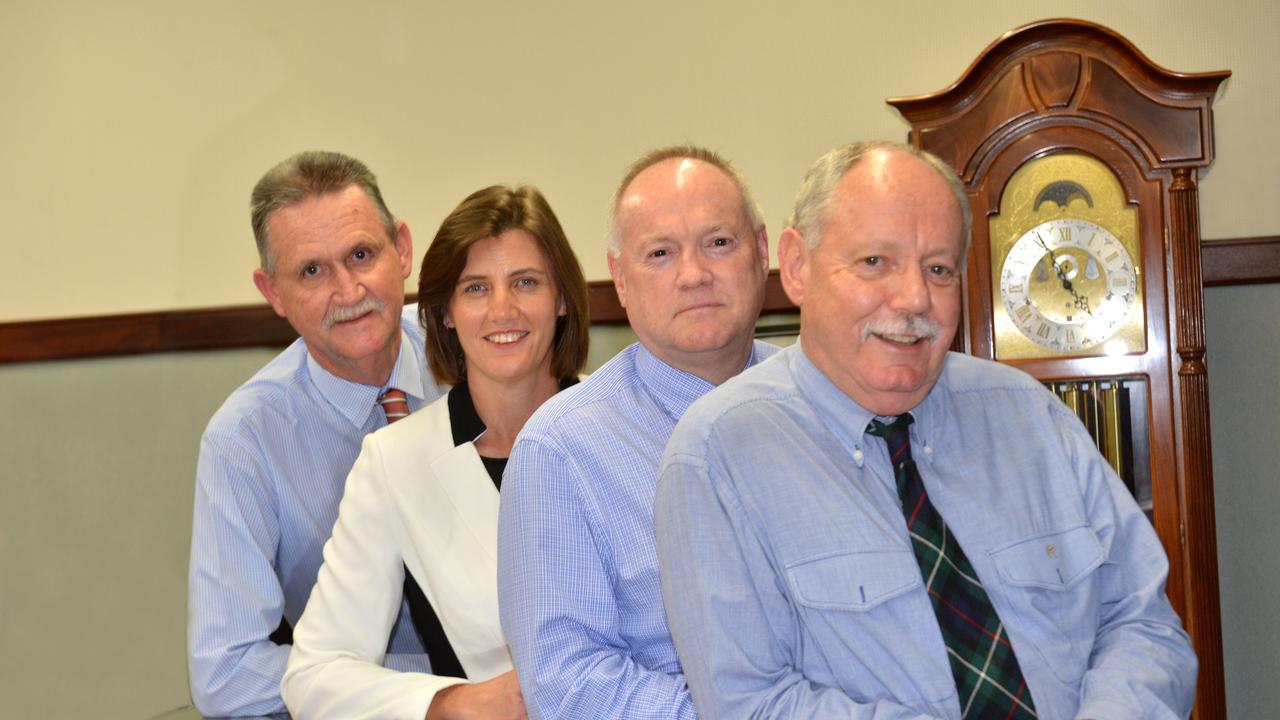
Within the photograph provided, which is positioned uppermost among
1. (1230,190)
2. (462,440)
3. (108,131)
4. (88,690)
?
(108,131)

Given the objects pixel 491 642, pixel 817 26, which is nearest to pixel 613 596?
pixel 491 642

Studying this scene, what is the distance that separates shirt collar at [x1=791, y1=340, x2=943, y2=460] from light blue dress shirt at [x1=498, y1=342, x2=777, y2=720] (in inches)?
10.8

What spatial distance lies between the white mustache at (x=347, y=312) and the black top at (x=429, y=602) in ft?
1.10

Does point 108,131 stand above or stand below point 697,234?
above

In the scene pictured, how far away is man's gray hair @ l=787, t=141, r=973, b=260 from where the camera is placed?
158 centimetres

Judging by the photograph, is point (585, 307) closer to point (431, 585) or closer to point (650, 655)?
point (431, 585)

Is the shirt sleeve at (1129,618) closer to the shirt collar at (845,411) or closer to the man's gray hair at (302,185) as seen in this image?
the shirt collar at (845,411)

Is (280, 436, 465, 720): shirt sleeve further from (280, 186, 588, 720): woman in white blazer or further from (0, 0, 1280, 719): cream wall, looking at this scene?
(0, 0, 1280, 719): cream wall

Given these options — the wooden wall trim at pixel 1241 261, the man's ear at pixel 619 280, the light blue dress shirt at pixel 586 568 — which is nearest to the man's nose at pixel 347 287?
the man's ear at pixel 619 280

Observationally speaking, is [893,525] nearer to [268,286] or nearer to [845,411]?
[845,411]

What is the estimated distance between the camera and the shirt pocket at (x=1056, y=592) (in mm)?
1498

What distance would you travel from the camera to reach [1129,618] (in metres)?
1.54

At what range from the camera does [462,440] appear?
2160 mm

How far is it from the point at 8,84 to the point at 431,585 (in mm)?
2726
